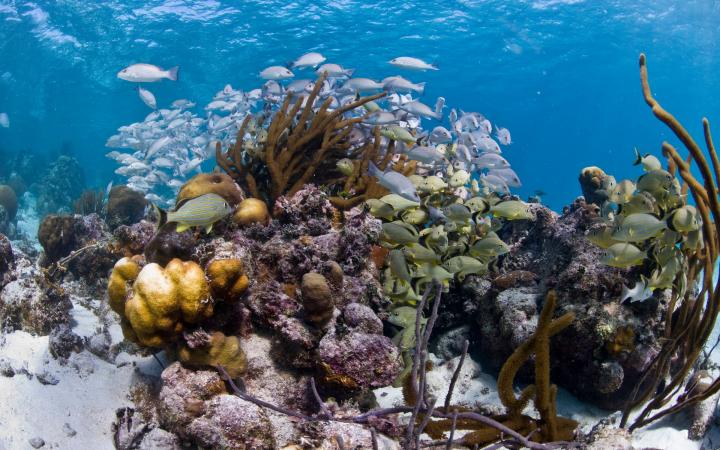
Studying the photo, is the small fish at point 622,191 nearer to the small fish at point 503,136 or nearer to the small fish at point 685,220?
the small fish at point 685,220

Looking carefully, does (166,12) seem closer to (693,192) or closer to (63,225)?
(63,225)

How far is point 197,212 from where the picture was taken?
327 centimetres

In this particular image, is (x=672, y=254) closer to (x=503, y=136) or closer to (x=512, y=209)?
(x=512, y=209)

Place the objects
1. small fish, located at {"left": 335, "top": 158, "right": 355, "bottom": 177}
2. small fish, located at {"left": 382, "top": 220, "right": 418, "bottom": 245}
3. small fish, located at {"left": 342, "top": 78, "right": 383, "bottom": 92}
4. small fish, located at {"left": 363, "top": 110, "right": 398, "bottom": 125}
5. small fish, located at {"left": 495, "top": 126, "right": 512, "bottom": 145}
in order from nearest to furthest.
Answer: small fish, located at {"left": 382, "top": 220, "right": 418, "bottom": 245} < small fish, located at {"left": 335, "top": 158, "right": 355, "bottom": 177} < small fish, located at {"left": 363, "top": 110, "right": 398, "bottom": 125} < small fish, located at {"left": 342, "top": 78, "right": 383, "bottom": 92} < small fish, located at {"left": 495, "top": 126, "right": 512, "bottom": 145}

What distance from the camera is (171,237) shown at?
3768 millimetres

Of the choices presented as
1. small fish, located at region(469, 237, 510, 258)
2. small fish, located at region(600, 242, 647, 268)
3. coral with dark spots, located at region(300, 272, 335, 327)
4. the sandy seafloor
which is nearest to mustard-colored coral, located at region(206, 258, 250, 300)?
coral with dark spots, located at region(300, 272, 335, 327)

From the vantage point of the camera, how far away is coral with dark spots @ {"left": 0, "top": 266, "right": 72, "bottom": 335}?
425 centimetres

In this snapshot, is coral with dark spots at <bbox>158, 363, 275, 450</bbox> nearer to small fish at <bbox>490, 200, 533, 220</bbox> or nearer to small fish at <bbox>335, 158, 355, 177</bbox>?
small fish at <bbox>335, 158, 355, 177</bbox>

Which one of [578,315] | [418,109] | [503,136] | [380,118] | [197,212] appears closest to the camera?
[197,212]

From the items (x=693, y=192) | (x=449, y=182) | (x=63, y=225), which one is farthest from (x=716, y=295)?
(x=63, y=225)

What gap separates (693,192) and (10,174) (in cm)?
3776

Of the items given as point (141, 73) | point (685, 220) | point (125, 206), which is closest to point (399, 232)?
point (685, 220)

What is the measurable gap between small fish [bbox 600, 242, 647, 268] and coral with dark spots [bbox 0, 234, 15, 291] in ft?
20.6

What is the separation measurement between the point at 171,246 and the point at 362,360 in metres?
1.96
